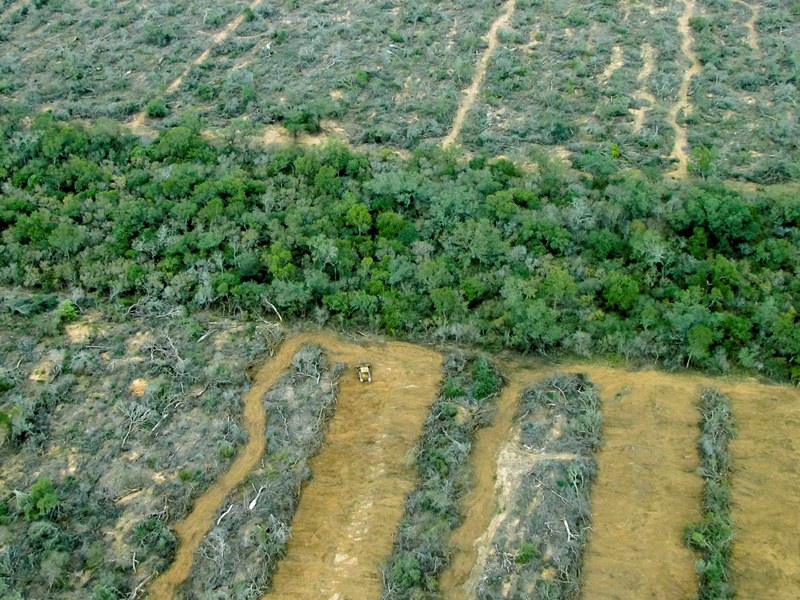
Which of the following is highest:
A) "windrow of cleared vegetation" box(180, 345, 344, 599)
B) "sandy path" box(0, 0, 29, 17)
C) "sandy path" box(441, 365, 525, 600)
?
"sandy path" box(0, 0, 29, 17)

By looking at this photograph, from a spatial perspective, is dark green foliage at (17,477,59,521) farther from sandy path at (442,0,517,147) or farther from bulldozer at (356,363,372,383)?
sandy path at (442,0,517,147)

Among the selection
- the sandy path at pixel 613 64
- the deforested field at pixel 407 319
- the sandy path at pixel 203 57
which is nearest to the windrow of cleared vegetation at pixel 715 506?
the deforested field at pixel 407 319

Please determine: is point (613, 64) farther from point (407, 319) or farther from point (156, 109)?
point (156, 109)

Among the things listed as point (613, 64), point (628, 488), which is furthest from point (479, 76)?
point (628, 488)

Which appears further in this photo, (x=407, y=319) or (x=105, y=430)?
(x=407, y=319)

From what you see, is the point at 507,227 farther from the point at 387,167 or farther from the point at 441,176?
the point at 387,167

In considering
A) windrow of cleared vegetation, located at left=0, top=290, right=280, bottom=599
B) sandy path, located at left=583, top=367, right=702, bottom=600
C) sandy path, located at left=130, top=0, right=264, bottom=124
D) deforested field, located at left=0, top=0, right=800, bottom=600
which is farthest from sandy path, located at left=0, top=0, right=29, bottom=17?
sandy path, located at left=583, top=367, right=702, bottom=600
